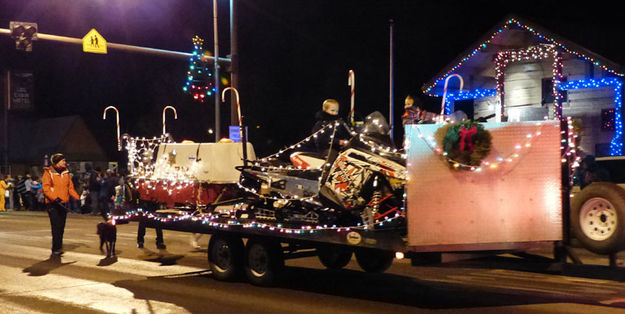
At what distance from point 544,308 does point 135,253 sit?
28.6 feet

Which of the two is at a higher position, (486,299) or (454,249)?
(454,249)

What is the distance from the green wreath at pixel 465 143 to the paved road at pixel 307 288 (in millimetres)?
1260

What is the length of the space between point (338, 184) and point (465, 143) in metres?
2.23

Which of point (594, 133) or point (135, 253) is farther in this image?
point (594, 133)

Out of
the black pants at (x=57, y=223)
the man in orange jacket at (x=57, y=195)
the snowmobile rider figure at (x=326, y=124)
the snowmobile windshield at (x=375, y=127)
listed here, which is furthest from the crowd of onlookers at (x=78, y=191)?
the snowmobile windshield at (x=375, y=127)

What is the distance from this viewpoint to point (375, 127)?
9703mm

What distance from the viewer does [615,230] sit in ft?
26.9

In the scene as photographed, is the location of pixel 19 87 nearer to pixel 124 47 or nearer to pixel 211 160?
pixel 124 47

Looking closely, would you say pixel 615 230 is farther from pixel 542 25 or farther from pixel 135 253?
pixel 542 25

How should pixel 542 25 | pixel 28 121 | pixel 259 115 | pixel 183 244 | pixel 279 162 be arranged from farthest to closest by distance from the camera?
pixel 28 121, pixel 259 115, pixel 542 25, pixel 183 244, pixel 279 162

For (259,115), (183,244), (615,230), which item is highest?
(259,115)

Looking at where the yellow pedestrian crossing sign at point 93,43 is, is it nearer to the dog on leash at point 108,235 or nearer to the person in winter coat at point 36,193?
the dog on leash at point 108,235

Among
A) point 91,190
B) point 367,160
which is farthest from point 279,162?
point 91,190

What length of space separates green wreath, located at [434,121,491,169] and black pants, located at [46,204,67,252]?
8.83 meters
